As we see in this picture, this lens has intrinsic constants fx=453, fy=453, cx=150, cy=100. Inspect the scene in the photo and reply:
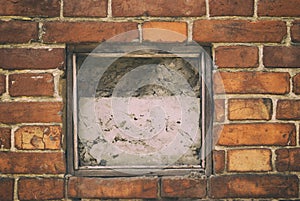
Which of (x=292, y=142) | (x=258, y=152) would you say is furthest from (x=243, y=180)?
(x=292, y=142)

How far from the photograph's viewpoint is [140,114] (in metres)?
1.77

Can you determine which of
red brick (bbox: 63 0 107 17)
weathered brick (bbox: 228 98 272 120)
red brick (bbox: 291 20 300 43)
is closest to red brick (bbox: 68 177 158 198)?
weathered brick (bbox: 228 98 272 120)

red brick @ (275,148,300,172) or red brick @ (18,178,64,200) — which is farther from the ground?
red brick @ (275,148,300,172)

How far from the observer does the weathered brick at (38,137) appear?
1.67 meters

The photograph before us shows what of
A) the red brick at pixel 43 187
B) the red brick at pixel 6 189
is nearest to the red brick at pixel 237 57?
the red brick at pixel 43 187

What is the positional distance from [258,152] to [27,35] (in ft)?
3.15

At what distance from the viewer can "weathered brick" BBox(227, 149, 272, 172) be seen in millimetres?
1693

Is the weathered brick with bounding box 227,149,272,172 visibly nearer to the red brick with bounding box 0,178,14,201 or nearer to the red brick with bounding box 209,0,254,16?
the red brick with bounding box 209,0,254,16

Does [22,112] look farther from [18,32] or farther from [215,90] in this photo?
[215,90]

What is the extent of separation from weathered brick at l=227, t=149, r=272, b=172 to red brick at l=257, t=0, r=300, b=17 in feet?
1.67

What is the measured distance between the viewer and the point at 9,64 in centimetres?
167

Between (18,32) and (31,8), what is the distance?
10cm

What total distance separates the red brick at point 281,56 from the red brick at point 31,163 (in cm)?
85

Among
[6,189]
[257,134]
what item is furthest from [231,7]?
[6,189]
